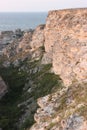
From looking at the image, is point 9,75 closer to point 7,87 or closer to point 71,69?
point 7,87

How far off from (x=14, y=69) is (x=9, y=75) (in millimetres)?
4578

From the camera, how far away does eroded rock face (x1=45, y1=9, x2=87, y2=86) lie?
5869 centimetres

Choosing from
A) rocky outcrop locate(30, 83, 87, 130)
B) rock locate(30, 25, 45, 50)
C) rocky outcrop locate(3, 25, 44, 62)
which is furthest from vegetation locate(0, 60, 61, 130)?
rocky outcrop locate(30, 83, 87, 130)

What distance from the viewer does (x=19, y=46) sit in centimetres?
11675

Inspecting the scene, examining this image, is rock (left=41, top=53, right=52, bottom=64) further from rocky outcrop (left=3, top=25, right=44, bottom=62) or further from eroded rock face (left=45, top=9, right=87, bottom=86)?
rocky outcrop (left=3, top=25, right=44, bottom=62)

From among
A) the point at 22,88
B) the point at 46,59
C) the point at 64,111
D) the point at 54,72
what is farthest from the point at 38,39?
the point at 64,111

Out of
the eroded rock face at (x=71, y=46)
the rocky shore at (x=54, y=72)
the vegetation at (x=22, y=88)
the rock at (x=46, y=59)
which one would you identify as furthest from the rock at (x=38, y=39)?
the eroded rock face at (x=71, y=46)

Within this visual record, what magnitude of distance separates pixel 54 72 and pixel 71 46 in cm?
1444

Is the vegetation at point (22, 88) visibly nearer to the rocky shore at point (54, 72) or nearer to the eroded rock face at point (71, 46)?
the rocky shore at point (54, 72)

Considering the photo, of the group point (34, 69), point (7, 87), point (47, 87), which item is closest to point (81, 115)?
point (47, 87)

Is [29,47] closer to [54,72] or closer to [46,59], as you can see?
[46,59]

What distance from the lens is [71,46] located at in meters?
66.4

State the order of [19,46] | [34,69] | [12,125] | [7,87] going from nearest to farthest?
[12,125] → [7,87] → [34,69] → [19,46]

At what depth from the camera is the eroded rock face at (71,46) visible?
193 ft
